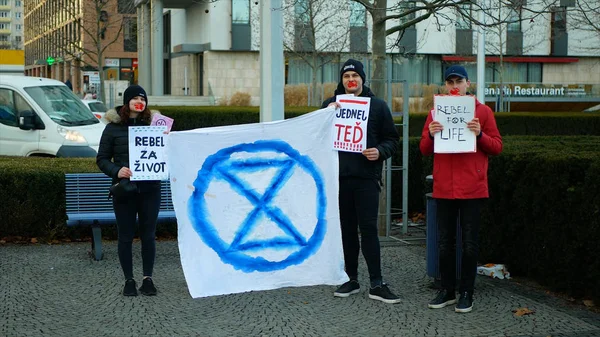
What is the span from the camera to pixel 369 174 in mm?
7992

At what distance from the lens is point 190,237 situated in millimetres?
8117

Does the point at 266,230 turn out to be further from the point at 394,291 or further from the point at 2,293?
the point at 2,293

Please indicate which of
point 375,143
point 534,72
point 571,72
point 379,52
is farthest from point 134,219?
point 571,72

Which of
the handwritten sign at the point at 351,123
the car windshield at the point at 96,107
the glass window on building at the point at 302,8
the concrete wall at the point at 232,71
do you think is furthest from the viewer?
the concrete wall at the point at 232,71

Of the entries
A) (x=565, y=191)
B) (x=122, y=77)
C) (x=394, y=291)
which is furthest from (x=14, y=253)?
(x=122, y=77)

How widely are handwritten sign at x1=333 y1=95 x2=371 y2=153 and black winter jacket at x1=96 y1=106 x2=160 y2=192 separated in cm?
171

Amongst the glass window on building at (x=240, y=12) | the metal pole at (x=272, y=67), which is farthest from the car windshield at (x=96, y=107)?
the metal pole at (x=272, y=67)

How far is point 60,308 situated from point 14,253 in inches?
119

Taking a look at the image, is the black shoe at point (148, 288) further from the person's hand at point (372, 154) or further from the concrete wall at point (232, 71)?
the concrete wall at point (232, 71)

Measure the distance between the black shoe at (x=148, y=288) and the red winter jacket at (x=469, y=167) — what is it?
8.97 feet

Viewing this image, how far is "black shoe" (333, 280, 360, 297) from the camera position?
8258mm

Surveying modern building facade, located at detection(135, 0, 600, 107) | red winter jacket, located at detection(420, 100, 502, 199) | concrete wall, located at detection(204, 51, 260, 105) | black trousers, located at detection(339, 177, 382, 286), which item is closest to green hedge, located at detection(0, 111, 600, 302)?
red winter jacket, located at detection(420, 100, 502, 199)

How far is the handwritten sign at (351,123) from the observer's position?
798 cm

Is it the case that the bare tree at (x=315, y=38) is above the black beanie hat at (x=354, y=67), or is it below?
above
